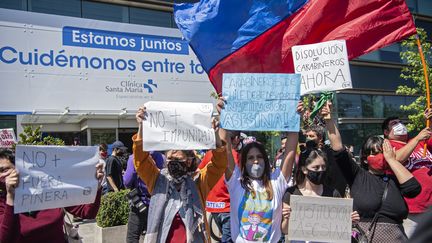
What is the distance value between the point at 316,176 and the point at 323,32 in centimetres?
275

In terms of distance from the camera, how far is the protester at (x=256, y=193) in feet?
10.8

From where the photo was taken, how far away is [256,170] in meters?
3.44

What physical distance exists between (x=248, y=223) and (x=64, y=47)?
45.3ft

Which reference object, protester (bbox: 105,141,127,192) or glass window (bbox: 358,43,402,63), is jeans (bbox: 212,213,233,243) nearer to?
protester (bbox: 105,141,127,192)

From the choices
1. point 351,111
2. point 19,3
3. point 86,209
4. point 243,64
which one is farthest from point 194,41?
point 351,111

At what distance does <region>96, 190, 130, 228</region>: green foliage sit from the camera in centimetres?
696

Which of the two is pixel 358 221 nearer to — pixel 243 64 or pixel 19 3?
pixel 243 64

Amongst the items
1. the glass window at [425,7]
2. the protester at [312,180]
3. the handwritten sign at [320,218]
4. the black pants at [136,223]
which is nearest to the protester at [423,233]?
the handwritten sign at [320,218]

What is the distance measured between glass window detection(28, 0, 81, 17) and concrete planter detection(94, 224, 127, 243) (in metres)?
12.0

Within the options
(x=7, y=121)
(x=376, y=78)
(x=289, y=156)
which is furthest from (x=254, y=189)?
(x=376, y=78)

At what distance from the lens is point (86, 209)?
3299 mm

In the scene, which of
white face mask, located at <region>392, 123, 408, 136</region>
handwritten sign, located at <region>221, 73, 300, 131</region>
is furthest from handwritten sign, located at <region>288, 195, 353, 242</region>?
white face mask, located at <region>392, 123, 408, 136</region>

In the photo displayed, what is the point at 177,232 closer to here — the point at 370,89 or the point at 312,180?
the point at 312,180

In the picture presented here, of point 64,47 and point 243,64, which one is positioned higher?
point 64,47
